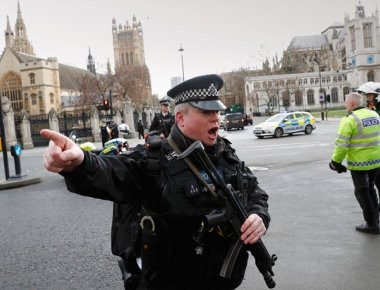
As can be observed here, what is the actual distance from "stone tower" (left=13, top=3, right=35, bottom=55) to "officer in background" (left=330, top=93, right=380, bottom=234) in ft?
378

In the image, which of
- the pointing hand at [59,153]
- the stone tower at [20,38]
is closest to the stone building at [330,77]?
the stone tower at [20,38]

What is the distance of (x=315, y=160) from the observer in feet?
44.5

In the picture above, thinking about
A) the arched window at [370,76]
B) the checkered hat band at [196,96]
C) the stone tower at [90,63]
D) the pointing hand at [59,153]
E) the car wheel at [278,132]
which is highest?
the stone tower at [90,63]

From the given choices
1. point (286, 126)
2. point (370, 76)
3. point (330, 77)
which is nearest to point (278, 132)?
point (286, 126)

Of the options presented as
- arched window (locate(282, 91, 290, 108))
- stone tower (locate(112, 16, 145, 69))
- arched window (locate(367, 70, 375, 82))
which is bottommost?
arched window (locate(282, 91, 290, 108))

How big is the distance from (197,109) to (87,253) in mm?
3667

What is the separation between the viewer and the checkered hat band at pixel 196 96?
2.38 m

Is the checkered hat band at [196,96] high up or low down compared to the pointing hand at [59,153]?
up

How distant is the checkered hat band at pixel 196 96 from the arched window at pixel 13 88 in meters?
88.4

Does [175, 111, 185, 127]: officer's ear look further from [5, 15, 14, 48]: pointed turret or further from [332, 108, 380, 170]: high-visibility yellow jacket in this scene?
[5, 15, 14, 48]: pointed turret

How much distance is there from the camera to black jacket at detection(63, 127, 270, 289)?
2.02 m

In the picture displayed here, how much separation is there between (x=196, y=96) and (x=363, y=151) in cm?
404

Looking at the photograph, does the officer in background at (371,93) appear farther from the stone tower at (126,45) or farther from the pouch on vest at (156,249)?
the stone tower at (126,45)

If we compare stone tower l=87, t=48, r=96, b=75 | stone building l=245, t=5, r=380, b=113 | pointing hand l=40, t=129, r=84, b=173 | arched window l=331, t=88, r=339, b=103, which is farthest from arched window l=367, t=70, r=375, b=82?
pointing hand l=40, t=129, r=84, b=173
